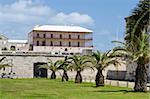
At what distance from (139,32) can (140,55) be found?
1922 mm

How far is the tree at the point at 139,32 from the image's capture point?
32.6 meters

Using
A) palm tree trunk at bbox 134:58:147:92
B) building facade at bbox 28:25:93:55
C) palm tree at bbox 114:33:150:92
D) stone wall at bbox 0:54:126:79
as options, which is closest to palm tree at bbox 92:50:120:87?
palm tree at bbox 114:33:150:92

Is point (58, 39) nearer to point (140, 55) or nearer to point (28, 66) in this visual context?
point (28, 66)

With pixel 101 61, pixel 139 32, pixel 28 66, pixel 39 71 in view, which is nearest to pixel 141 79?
pixel 139 32

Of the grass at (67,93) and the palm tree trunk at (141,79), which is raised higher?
the palm tree trunk at (141,79)

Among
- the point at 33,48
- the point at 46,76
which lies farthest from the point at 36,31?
the point at 46,76

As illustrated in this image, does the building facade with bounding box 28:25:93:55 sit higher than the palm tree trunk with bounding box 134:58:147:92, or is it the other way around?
the building facade with bounding box 28:25:93:55

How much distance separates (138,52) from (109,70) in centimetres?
5472

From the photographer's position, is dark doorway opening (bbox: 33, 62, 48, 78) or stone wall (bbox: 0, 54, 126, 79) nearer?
stone wall (bbox: 0, 54, 126, 79)

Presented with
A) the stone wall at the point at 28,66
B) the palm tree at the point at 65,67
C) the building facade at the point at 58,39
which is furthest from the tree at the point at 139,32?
the building facade at the point at 58,39

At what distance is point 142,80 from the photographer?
33938 millimetres

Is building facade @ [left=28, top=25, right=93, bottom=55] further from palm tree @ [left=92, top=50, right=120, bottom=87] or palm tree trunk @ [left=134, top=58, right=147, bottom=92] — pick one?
palm tree trunk @ [left=134, top=58, right=147, bottom=92]

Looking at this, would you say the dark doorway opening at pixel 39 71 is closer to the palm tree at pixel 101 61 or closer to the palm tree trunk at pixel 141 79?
the palm tree at pixel 101 61

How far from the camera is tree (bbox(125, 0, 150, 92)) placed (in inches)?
1283
